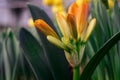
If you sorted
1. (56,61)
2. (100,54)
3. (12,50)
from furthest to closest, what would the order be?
(12,50), (56,61), (100,54)

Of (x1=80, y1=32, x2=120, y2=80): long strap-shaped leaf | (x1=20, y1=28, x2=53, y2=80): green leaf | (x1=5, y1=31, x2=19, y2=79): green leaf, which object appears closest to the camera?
(x1=80, y1=32, x2=120, y2=80): long strap-shaped leaf

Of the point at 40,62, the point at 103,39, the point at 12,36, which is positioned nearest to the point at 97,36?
the point at 103,39


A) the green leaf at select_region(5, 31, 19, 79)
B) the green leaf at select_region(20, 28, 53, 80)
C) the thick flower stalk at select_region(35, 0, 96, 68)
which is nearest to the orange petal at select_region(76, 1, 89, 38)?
the thick flower stalk at select_region(35, 0, 96, 68)

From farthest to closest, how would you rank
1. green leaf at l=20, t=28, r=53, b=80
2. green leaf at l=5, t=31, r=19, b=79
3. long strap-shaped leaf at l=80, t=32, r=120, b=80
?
green leaf at l=5, t=31, r=19, b=79, green leaf at l=20, t=28, r=53, b=80, long strap-shaped leaf at l=80, t=32, r=120, b=80

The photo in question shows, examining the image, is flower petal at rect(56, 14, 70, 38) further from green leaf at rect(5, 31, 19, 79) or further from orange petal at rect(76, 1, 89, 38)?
green leaf at rect(5, 31, 19, 79)

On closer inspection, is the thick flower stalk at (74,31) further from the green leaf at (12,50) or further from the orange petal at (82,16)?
the green leaf at (12,50)

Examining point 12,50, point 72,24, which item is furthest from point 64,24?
point 12,50

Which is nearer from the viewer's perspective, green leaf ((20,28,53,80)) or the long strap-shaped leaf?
the long strap-shaped leaf

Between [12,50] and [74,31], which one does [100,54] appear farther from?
A: [12,50]
